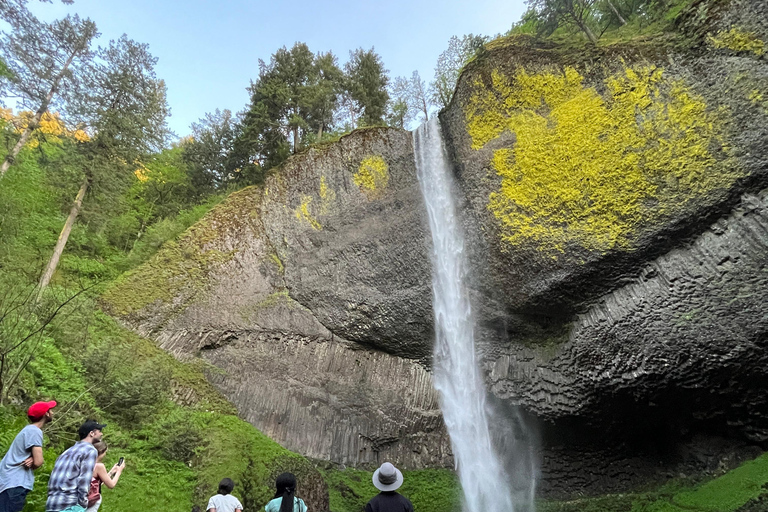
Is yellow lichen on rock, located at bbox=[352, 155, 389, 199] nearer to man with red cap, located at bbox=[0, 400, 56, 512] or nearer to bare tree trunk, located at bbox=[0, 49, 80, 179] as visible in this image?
bare tree trunk, located at bbox=[0, 49, 80, 179]

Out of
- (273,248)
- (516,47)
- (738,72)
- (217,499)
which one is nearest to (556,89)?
(516,47)

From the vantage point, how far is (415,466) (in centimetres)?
1088

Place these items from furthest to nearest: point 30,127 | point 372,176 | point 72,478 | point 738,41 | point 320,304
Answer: point 372,176 → point 320,304 → point 30,127 → point 738,41 → point 72,478

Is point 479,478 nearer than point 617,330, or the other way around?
point 617,330

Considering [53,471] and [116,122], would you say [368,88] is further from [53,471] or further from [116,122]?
[53,471]

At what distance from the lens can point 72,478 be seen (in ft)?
11.2

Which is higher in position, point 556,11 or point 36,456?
point 556,11

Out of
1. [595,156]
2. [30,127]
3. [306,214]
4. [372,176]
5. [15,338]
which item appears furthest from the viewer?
[306,214]

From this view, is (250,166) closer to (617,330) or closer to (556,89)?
(556,89)

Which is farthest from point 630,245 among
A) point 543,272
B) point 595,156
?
point 595,156

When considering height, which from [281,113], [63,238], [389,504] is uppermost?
[281,113]

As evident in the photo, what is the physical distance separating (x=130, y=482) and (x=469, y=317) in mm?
8409

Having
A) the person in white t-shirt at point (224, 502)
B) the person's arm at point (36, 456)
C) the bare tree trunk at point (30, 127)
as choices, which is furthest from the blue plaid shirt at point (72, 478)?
the bare tree trunk at point (30, 127)

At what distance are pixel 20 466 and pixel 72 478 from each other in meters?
0.51
